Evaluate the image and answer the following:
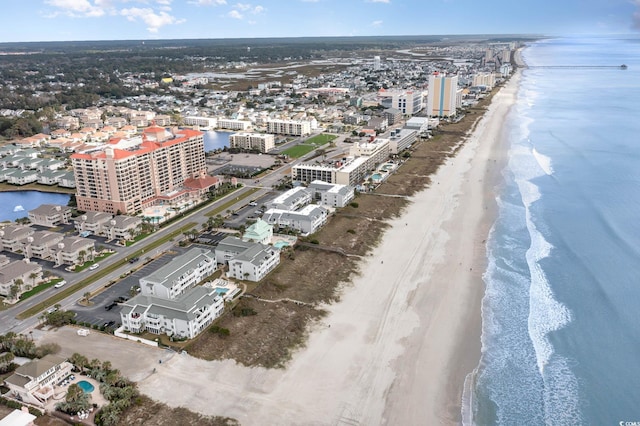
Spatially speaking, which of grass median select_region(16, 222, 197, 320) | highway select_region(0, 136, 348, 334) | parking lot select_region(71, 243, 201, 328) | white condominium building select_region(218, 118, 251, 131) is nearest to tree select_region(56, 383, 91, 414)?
parking lot select_region(71, 243, 201, 328)

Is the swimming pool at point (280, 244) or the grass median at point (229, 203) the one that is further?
the grass median at point (229, 203)

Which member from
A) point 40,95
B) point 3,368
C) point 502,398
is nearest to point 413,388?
point 502,398

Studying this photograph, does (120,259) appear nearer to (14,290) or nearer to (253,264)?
(14,290)

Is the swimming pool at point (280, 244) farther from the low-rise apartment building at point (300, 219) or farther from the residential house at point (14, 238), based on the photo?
the residential house at point (14, 238)

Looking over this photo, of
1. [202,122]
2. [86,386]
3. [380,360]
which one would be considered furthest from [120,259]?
[202,122]

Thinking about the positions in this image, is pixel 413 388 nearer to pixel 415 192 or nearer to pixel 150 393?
pixel 150 393

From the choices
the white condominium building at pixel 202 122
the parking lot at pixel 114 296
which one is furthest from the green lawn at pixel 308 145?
the parking lot at pixel 114 296

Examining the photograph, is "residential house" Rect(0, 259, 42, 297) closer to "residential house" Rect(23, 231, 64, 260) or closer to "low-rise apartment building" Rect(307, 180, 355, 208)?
"residential house" Rect(23, 231, 64, 260)
